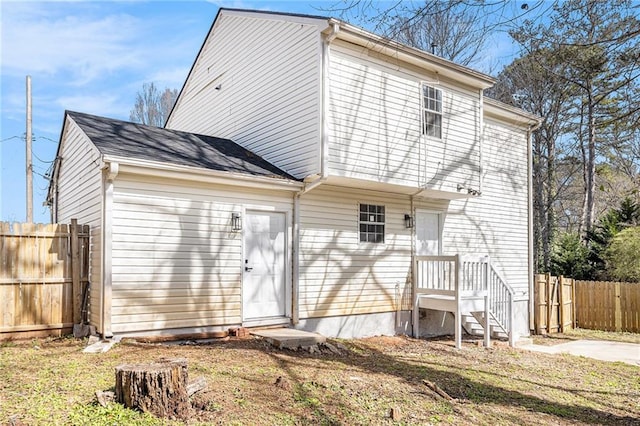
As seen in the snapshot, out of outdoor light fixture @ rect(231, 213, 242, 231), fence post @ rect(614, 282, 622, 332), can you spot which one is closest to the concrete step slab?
outdoor light fixture @ rect(231, 213, 242, 231)

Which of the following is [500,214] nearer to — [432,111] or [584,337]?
[584,337]

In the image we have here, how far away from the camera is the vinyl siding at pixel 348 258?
→ 8.86 m

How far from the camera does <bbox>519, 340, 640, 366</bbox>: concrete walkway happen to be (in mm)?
9531

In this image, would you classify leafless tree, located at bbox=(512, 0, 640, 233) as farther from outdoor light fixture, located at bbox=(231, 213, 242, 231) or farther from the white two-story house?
outdoor light fixture, located at bbox=(231, 213, 242, 231)

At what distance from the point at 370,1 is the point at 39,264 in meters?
6.32

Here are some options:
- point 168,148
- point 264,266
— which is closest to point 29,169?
point 168,148

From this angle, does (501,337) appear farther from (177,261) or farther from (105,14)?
(105,14)

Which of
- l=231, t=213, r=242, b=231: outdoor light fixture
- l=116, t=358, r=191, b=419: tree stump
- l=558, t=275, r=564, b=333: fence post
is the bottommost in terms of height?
l=558, t=275, r=564, b=333: fence post

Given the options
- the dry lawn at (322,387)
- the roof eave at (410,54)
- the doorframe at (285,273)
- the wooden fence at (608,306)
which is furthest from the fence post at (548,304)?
the doorframe at (285,273)

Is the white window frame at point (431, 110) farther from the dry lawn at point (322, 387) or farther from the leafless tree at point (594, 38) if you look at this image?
the dry lawn at point (322, 387)

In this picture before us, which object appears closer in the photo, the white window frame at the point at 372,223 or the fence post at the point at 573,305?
the white window frame at the point at 372,223

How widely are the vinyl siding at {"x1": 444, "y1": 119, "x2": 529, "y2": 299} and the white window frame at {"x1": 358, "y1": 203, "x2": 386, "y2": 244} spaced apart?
87.4 inches

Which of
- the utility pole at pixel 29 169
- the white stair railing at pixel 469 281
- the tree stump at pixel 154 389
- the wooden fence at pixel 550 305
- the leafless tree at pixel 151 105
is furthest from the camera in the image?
the leafless tree at pixel 151 105

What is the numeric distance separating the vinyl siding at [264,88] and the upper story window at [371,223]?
184 centimetres
